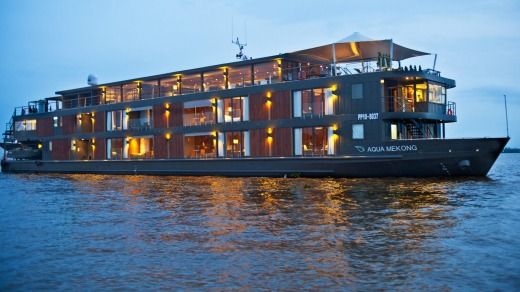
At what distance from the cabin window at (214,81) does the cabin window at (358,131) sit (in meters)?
12.0

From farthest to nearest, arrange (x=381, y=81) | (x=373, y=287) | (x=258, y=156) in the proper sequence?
(x=258, y=156), (x=381, y=81), (x=373, y=287)

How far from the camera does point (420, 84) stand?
29500 millimetres

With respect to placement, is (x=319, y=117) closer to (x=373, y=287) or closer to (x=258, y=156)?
(x=258, y=156)

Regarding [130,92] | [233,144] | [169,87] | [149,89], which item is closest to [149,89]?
[149,89]

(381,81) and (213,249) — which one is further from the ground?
(381,81)

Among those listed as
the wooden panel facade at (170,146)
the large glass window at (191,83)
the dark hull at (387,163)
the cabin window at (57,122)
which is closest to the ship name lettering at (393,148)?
the dark hull at (387,163)

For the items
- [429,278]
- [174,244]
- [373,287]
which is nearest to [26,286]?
[174,244]

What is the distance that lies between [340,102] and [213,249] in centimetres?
2029

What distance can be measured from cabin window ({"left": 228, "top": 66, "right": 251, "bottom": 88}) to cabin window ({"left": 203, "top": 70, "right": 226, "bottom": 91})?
65 cm

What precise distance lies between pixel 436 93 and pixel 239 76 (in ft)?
44.7

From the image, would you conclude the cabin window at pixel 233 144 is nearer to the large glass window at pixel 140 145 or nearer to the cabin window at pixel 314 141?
the cabin window at pixel 314 141

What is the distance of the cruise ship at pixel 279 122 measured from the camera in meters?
27.0

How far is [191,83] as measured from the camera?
131 ft

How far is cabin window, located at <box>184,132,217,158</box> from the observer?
120 ft
